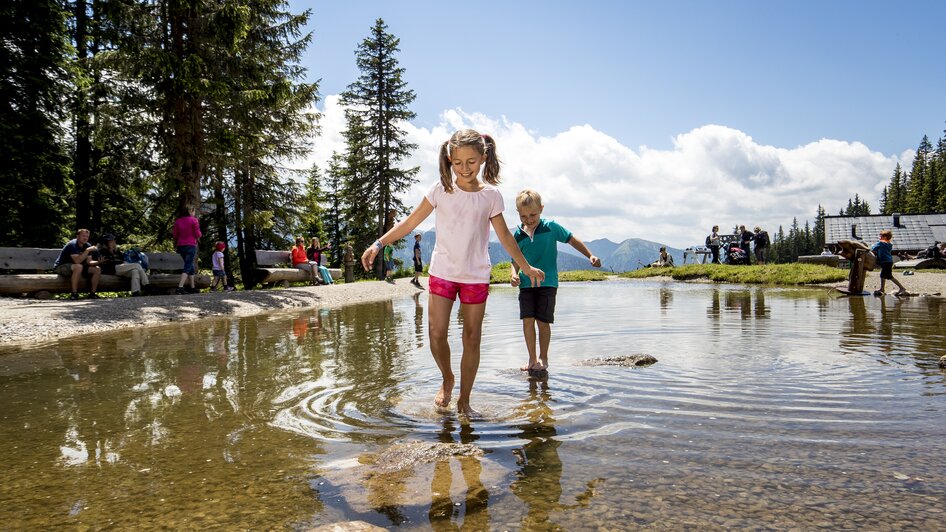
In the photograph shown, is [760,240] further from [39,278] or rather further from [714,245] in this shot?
[39,278]

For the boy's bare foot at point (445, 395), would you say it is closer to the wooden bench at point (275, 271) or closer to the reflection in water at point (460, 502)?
the reflection in water at point (460, 502)

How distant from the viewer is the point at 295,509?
242 centimetres

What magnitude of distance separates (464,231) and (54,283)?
13266 millimetres

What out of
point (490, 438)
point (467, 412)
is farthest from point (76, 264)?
point (490, 438)

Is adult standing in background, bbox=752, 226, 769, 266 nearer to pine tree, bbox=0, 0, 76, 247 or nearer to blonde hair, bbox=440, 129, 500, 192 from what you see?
blonde hair, bbox=440, 129, 500, 192

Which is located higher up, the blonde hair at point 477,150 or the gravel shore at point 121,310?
the blonde hair at point 477,150

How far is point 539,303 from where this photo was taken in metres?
5.99

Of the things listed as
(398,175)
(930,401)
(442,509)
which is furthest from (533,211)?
(398,175)

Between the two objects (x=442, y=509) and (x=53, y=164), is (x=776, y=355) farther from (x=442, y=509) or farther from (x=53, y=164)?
(x=53, y=164)

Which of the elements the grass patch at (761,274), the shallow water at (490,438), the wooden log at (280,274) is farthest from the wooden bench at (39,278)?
the grass patch at (761,274)

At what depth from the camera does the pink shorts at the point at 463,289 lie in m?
4.11

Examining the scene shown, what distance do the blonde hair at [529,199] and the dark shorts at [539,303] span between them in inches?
34.7

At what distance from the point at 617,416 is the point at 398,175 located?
122ft

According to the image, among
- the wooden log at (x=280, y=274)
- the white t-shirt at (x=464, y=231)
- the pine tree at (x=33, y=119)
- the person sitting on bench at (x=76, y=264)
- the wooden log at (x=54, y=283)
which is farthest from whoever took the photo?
the pine tree at (x=33, y=119)
